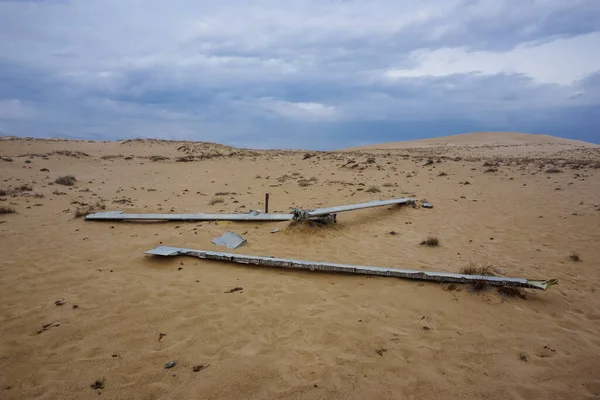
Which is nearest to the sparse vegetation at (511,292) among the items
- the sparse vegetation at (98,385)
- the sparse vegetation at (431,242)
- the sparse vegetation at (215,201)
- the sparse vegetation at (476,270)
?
the sparse vegetation at (476,270)

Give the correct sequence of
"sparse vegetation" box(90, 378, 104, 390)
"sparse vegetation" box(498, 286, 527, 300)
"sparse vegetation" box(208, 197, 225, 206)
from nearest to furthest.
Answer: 1. "sparse vegetation" box(90, 378, 104, 390)
2. "sparse vegetation" box(498, 286, 527, 300)
3. "sparse vegetation" box(208, 197, 225, 206)

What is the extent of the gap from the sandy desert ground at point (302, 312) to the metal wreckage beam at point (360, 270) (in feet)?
0.51

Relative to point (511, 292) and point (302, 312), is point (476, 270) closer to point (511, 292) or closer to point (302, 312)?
point (511, 292)

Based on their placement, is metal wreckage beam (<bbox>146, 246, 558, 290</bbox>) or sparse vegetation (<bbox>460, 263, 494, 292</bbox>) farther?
sparse vegetation (<bbox>460, 263, 494, 292</bbox>)

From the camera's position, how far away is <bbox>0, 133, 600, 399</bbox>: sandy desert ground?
11.6ft

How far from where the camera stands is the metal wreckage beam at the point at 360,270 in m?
5.32

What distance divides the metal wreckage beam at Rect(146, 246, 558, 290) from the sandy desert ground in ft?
0.51

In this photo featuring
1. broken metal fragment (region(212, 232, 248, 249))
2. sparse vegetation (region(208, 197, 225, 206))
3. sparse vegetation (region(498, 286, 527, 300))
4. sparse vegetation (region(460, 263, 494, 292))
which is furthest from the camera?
sparse vegetation (region(208, 197, 225, 206))

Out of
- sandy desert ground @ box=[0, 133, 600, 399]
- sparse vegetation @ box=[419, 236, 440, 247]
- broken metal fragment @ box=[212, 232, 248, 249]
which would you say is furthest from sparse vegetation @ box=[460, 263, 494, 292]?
broken metal fragment @ box=[212, 232, 248, 249]

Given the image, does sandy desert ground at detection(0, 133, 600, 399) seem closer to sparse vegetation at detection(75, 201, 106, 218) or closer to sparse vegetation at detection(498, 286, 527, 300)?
sparse vegetation at detection(498, 286, 527, 300)

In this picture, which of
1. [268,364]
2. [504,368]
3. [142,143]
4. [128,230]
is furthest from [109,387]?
[142,143]

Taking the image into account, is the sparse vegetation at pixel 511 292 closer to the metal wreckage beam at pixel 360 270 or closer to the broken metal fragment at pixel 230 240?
the metal wreckage beam at pixel 360 270

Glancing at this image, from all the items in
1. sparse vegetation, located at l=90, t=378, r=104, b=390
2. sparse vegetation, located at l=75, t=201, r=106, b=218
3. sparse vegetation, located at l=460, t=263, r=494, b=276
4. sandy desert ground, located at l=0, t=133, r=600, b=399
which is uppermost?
sparse vegetation, located at l=75, t=201, r=106, b=218

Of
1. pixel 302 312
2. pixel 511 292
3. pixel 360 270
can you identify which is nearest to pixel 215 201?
pixel 360 270
